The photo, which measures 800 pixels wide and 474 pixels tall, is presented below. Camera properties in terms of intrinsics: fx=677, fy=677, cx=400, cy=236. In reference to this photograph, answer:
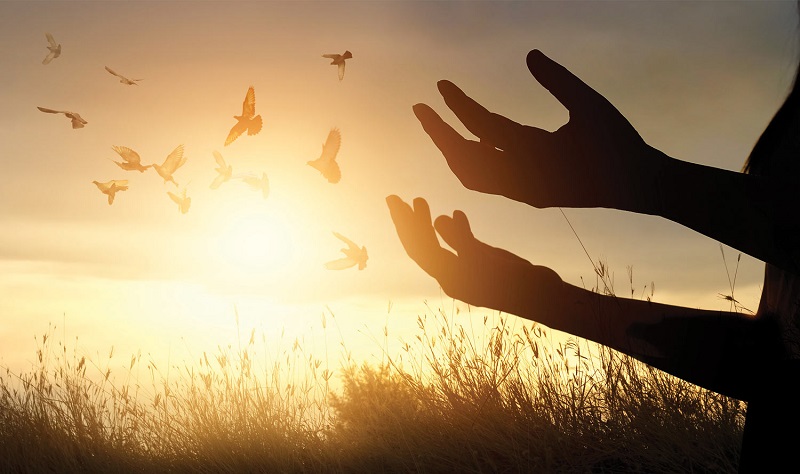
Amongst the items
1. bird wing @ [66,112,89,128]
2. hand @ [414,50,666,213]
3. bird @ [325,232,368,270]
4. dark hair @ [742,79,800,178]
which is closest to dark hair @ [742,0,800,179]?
dark hair @ [742,79,800,178]

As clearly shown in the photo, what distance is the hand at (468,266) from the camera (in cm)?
168

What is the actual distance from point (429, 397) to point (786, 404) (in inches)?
102

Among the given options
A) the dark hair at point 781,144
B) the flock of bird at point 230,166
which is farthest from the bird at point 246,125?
the dark hair at point 781,144

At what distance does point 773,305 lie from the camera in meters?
1.87

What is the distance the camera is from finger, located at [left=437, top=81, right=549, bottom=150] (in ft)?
4.91

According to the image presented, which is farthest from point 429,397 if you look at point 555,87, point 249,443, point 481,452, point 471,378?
point 555,87

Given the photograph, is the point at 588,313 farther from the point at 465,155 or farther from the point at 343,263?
the point at 343,263

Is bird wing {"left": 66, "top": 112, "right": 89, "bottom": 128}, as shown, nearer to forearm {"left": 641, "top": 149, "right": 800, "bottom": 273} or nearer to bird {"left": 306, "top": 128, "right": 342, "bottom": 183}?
bird {"left": 306, "top": 128, "right": 342, "bottom": 183}

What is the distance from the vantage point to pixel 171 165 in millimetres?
4805

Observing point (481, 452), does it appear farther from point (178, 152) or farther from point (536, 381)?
point (178, 152)

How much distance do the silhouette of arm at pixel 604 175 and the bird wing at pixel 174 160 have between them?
3.60m

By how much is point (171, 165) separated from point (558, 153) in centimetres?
388

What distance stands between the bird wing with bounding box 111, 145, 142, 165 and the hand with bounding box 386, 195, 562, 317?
11.7 feet

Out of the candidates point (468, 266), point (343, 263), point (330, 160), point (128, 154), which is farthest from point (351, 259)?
point (128, 154)
